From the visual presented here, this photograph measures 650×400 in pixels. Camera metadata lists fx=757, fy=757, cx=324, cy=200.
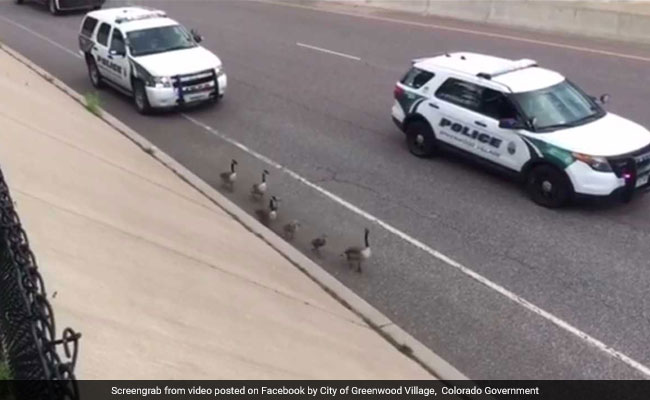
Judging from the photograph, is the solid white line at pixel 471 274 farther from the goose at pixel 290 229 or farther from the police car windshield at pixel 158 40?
the police car windshield at pixel 158 40

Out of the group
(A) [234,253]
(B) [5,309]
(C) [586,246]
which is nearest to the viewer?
(B) [5,309]

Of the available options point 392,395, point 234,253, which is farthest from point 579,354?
point 234,253

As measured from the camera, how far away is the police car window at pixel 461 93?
12453 mm

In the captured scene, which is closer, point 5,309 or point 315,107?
point 5,309

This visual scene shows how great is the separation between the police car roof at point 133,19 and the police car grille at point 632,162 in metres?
11.5

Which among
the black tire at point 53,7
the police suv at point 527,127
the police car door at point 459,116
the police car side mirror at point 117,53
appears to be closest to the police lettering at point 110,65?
the police car side mirror at point 117,53

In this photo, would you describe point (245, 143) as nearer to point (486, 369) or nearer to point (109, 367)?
point (486, 369)

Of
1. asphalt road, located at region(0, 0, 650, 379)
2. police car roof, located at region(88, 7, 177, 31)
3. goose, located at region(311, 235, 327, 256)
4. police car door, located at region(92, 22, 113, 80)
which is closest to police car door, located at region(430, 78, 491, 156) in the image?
asphalt road, located at region(0, 0, 650, 379)

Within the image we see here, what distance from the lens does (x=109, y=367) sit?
517cm

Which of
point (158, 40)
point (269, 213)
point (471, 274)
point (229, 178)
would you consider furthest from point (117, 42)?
point (471, 274)

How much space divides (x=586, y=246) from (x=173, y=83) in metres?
9.84

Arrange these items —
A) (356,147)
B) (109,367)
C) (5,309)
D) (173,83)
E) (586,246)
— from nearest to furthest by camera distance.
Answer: (5,309)
(109,367)
(586,246)
(356,147)
(173,83)

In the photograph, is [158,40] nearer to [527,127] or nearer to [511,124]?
[511,124]

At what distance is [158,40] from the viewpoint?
1766 cm
